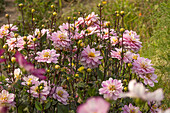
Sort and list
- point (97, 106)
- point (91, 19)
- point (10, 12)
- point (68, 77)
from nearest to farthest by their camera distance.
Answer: point (97, 106) → point (68, 77) → point (91, 19) → point (10, 12)

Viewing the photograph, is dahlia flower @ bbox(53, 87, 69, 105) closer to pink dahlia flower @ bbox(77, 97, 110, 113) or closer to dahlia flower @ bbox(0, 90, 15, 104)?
dahlia flower @ bbox(0, 90, 15, 104)

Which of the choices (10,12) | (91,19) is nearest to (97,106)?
(91,19)

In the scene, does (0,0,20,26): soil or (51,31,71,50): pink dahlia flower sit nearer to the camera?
(51,31,71,50): pink dahlia flower

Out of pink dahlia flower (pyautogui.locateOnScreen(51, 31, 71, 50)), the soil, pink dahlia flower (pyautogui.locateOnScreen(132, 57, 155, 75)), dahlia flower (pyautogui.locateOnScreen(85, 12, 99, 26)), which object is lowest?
pink dahlia flower (pyautogui.locateOnScreen(132, 57, 155, 75))

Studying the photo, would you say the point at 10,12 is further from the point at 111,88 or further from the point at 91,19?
the point at 111,88

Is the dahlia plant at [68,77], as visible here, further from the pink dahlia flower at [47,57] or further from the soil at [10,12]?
the soil at [10,12]

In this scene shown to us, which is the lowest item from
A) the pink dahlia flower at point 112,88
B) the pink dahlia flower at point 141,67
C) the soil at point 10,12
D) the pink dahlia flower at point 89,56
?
the pink dahlia flower at point 112,88

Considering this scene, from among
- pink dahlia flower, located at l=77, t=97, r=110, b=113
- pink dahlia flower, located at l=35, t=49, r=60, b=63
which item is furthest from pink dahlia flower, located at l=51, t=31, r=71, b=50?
pink dahlia flower, located at l=77, t=97, r=110, b=113

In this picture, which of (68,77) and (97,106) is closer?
(97,106)

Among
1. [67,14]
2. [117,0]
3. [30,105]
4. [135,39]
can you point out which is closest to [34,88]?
[30,105]

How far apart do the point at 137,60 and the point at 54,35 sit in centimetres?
51

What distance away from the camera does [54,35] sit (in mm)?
1309

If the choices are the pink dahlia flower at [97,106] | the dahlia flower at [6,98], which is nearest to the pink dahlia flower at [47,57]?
the dahlia flower at [6,98]

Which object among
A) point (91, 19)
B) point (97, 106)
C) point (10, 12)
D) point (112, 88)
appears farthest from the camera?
point (10, 12)
